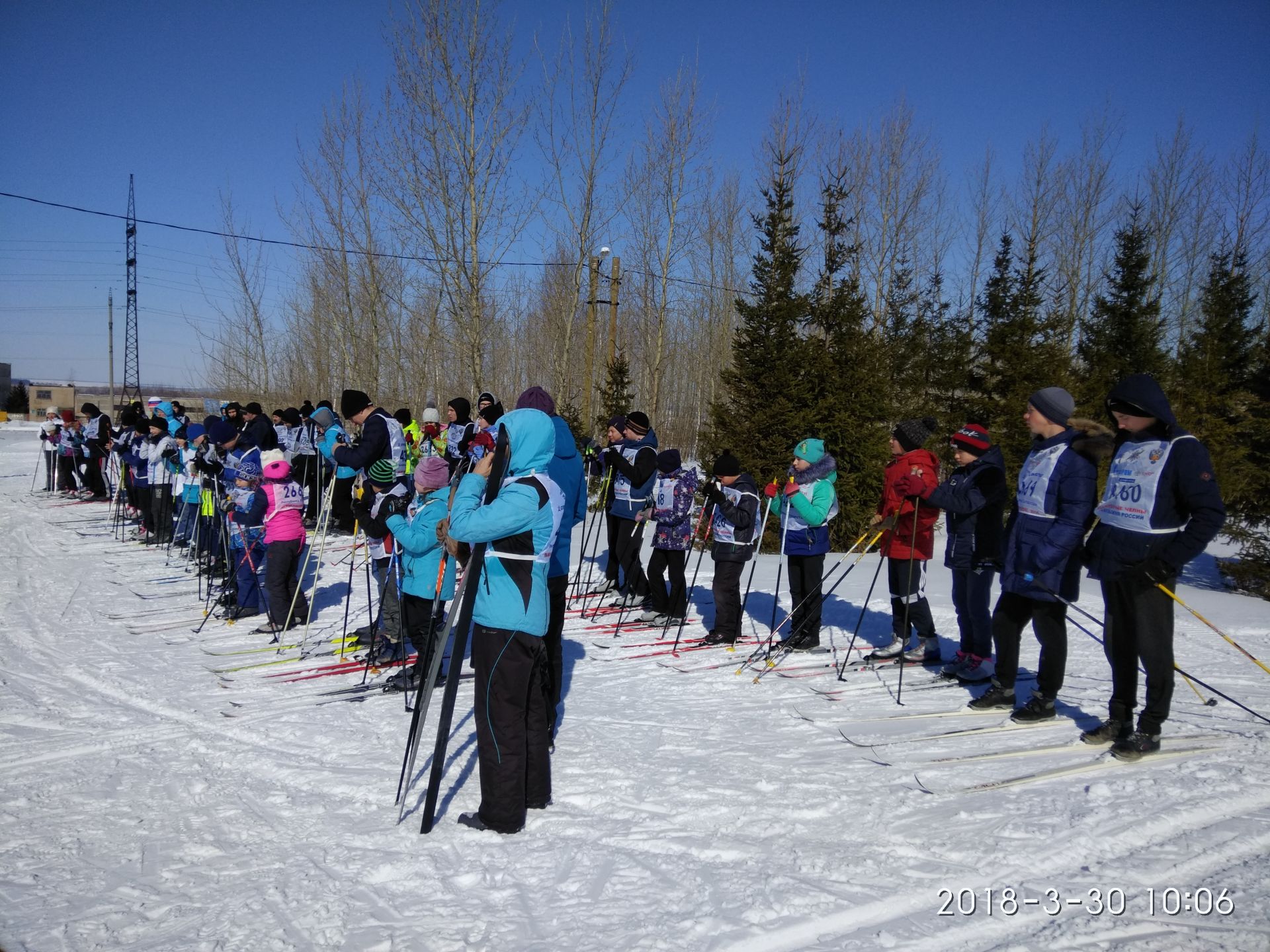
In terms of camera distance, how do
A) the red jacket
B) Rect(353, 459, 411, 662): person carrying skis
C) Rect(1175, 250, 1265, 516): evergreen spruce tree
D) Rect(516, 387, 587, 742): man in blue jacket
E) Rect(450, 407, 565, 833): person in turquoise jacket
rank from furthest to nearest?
1. Rect(1175, 250, 1265, 516): evergreen spruce tree
2. the red jacket
3. Rect(353, 459, 411, 662): person carrying skis
4. Rect(516, 387, 587, 742): man in blue jacket
5. Rect(450, 407, 565, 833): person in turquoise jacket

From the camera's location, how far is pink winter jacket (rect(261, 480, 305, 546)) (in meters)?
6.88

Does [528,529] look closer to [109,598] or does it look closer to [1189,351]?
[109,598]

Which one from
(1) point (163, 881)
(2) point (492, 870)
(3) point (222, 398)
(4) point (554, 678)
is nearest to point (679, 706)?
(4) point (554, 678)

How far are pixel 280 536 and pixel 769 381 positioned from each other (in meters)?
9.35

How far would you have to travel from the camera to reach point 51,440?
16828 mm

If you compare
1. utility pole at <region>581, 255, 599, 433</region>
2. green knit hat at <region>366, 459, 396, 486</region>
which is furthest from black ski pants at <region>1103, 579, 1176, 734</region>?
utility pole at <region>581, 255, 599, 433</region>

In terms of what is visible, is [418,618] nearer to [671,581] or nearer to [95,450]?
[671,581]

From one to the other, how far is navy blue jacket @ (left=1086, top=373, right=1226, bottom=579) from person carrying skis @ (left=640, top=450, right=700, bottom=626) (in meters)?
3.56

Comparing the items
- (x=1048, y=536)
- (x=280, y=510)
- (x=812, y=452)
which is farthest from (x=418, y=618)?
(x=1048, y=536)

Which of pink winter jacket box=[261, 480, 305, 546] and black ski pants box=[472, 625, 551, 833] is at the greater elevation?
pink winter jacket box=[261, 480, 305, 546]

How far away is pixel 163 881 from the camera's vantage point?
3.01 m

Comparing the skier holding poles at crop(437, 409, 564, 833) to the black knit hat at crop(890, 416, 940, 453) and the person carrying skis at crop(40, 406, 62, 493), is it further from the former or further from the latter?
the person carrying skis at crop(40, 406, 62, 493)

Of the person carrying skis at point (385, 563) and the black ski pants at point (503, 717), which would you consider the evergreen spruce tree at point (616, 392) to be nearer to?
the person carrying skis at point (385, 563)

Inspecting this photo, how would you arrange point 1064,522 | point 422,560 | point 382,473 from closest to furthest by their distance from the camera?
point 1064,522 → point 422,560 → point 382,473
